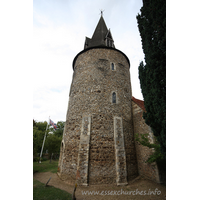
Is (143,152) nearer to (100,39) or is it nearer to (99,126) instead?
(99,126)

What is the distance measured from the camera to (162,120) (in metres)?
4.38

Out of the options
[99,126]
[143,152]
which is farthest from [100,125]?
[143,152]

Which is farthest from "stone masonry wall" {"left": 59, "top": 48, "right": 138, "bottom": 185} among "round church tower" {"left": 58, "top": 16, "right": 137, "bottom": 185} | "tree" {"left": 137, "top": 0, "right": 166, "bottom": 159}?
"tree" {"left": 137, "top": 0, "right": 166, "bottom": 159}

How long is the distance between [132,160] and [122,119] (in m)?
3.20

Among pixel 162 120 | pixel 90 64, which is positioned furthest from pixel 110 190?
pixel 90 64

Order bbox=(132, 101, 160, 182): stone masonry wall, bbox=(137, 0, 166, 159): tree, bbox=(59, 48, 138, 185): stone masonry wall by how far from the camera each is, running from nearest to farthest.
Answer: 1. bbox=(137, 0, 166, 159): tree
2. bbox=(59, 48, 138, 185): stone masonry wall
3. bbox=(132, 101, 160, 182): stone masonry wall

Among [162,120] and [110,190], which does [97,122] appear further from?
[162,120]

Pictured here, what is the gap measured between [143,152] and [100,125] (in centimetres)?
397

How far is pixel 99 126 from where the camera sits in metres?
8.48

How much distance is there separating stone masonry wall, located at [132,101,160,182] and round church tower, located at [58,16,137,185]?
425 millimetres

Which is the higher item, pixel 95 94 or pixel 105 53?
pixel 105 53

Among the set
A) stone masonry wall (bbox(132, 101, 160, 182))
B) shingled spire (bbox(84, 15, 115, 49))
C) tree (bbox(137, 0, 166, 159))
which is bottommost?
stone masonry wall (bbox(132, 101, 160, 182))

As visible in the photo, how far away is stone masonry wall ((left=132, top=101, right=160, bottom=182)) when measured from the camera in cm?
783

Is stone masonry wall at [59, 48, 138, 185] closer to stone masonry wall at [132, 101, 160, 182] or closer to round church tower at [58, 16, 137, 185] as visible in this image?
round church tower at [58, 16, 137, 185]
